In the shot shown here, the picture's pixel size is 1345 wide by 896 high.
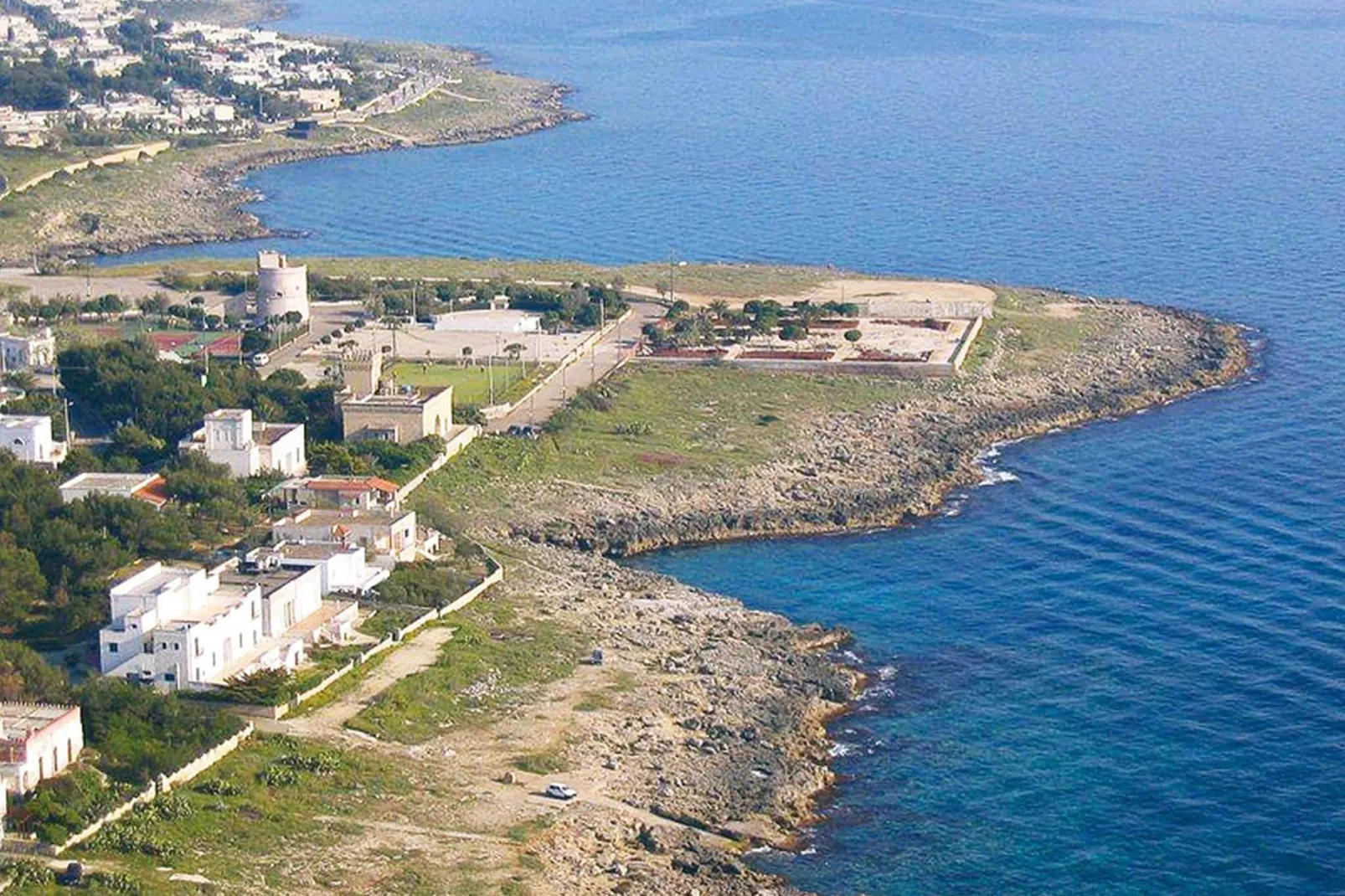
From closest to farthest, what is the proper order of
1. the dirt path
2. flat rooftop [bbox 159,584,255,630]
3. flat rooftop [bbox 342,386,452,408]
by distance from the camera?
Result: the dirt path → flat rooftop [bbox 159,584,255,630] → flat rooftop [bbox 342,386,452,408]

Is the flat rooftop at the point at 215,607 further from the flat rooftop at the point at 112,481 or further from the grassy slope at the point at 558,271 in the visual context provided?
the grassy slope at the point at 558,271

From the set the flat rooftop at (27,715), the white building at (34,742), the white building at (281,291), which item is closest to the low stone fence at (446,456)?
the white building at (281,291)

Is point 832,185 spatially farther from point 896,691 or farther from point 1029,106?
point 896,691

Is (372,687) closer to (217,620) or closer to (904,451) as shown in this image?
(217,620)

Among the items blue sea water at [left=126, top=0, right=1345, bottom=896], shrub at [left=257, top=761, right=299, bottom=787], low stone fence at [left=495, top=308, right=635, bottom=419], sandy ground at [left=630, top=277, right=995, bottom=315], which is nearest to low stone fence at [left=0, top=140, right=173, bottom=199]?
blue sea water at [left=126, top=0, right=1345, bottom=896]

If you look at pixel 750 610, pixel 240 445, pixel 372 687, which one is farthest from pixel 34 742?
pixel 240 445

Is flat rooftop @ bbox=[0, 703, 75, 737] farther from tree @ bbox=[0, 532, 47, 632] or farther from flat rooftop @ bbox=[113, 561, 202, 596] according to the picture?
tree @ bbox=[0, 532, 47, 632]
